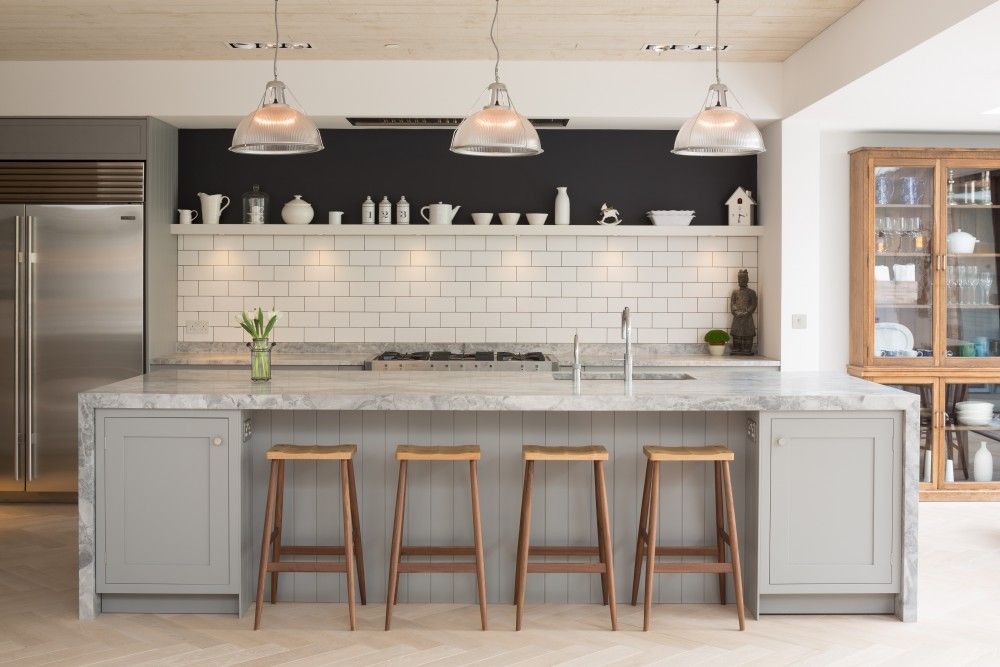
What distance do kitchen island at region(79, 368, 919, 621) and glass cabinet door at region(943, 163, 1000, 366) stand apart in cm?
268

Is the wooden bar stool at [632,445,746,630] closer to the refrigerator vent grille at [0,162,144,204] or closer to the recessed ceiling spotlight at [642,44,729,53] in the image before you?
the recessed ceiling spotlight at [642,44,729,53]

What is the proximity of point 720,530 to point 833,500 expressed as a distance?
0.49 metres

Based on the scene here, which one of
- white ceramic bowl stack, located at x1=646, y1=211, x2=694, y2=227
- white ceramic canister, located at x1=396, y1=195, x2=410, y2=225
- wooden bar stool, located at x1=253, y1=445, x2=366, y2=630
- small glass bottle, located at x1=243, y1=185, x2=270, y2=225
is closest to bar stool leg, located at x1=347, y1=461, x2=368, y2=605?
wooden bar stool, located at x1=253, y1=445, x2=366, y2=630

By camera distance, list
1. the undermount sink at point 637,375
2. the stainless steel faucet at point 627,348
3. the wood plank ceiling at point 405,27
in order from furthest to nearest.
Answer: the wood plank ceiling at point 405,27 < the undermount sink at point 637,375 < the stainless steel faucet at point 627,348

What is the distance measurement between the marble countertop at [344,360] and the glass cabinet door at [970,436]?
1.23m

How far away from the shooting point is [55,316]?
6.41 meters

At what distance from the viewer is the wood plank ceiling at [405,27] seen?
514 centimetres

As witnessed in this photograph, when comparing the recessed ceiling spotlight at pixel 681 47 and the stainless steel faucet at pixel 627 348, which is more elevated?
the recessed ceiling spotlight at pixel 681 47

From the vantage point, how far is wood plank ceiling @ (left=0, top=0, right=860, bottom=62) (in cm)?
514

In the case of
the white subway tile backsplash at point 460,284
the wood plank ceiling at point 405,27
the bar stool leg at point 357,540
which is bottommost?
the bar stool leg at point 357,540

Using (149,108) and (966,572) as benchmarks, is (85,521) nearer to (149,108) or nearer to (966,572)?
(149,108)

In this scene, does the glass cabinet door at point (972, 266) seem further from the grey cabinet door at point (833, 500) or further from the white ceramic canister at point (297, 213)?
the white ceramic canister at point (297, 213)

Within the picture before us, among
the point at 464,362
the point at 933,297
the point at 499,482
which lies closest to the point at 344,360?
the point at 464,362

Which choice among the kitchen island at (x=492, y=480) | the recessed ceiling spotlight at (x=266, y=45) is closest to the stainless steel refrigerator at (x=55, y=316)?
the recessed ceiling spotlight at (x=266, y=45)
